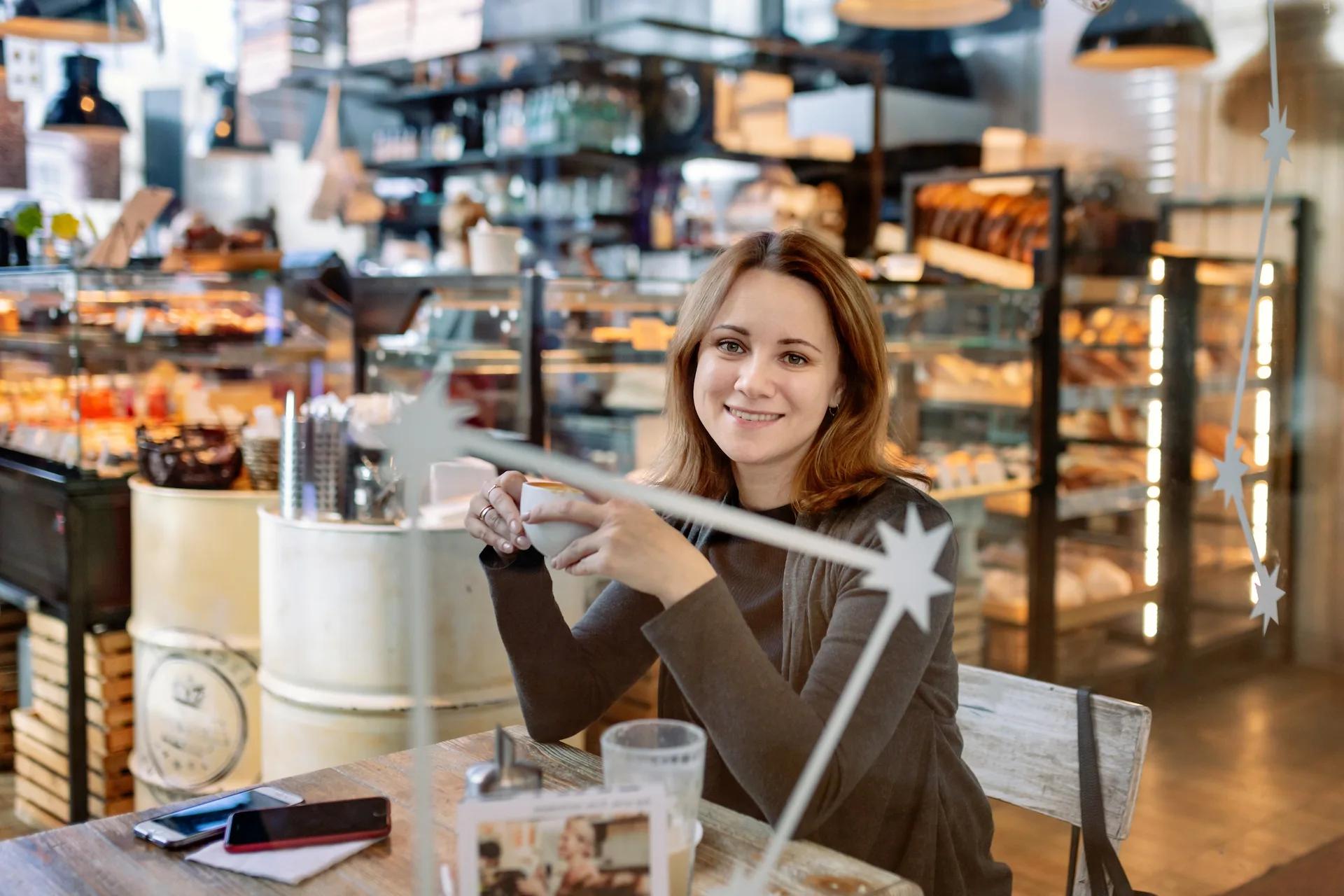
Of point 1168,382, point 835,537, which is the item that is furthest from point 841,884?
point 1168,382

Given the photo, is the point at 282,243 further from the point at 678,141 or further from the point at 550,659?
the point at 550,659

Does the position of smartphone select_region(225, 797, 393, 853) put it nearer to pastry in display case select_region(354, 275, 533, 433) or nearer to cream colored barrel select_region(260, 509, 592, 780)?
cream colored barrel select_region(260, 509, 592, 780)

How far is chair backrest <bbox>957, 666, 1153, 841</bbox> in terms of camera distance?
5.20 ft

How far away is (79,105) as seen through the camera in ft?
16.0

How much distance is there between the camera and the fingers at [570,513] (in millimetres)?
1167

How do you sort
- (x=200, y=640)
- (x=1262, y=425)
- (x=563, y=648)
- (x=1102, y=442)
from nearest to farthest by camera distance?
(x=563, y=648) → (x=1262, y=425) → (x=200, y=640) → (x=1102, y=442)

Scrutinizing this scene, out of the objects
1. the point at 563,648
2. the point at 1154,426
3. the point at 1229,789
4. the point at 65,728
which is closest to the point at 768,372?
the point at 563,648

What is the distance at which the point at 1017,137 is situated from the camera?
689 cm

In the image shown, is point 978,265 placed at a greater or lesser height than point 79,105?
lesser

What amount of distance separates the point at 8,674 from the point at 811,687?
11.3ft

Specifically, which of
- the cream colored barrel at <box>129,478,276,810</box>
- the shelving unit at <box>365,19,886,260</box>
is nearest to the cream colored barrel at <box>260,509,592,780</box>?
the cream colored barrel at <box>129,478,276,810</box>

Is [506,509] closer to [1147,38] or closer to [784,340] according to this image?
[784,340]

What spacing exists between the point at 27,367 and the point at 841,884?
3330 mm

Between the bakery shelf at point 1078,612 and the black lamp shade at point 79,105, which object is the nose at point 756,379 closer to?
the bakery shelf at point 1078,612
